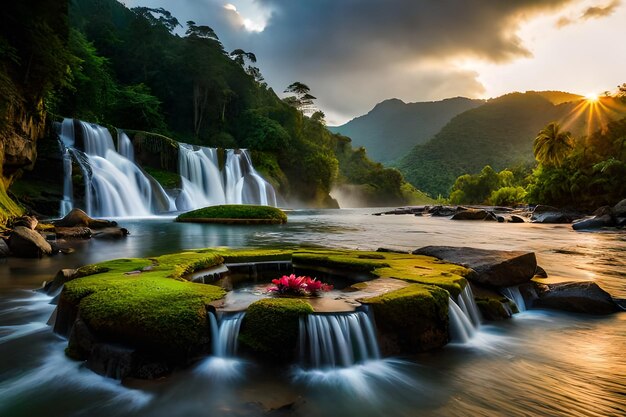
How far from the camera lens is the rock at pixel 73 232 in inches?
639

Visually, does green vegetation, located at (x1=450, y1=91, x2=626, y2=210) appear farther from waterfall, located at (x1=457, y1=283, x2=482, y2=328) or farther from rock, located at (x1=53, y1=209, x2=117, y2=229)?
rock, located at (x1=53, y1=209, x2=117, y2=229)

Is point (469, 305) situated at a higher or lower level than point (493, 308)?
higher

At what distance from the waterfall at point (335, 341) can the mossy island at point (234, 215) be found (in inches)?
860

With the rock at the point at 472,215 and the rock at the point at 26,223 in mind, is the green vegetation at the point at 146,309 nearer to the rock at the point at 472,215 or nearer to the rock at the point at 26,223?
the rock at the point at 26,223

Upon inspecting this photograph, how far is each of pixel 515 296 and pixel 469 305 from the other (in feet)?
5.88

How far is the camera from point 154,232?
63.3 feet

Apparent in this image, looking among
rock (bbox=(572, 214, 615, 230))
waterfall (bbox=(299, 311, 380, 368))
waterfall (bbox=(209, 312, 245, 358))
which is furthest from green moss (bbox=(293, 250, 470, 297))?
rock (bbox=(572, 214, 615, 230))

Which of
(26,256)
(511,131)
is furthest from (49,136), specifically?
(511,131)

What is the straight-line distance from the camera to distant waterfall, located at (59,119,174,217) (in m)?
26.3

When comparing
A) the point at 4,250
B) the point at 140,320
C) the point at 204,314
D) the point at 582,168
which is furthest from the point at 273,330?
the point at 582,168

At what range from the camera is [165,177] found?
117 feet

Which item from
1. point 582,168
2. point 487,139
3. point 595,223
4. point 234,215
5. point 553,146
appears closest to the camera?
point 595,223

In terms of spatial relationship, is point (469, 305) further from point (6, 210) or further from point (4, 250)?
point (6, 210)

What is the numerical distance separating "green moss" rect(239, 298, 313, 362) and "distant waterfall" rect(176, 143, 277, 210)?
106 feet
